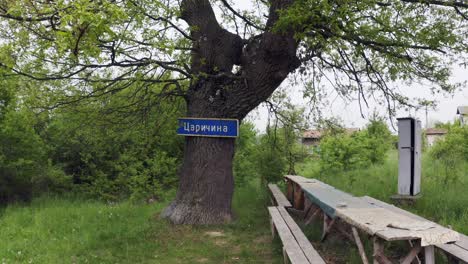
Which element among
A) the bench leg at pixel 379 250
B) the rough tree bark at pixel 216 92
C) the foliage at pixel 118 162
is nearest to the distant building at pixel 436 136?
the foliage at pixel 118 162

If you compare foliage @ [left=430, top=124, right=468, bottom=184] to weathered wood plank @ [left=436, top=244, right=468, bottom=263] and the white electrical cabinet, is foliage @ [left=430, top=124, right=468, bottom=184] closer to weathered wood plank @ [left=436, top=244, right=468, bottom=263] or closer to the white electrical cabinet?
the white electrical cabinet

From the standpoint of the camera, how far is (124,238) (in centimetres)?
650

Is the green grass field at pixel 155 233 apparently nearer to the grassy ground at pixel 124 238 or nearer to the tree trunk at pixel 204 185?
the grassy ground at pixel 124 238

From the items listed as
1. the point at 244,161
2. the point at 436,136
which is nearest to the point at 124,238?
the point at 244,161

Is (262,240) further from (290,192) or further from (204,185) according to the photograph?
(290,192)

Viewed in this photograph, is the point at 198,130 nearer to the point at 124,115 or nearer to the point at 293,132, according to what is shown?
the point at 124,115

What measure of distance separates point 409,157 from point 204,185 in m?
3.83

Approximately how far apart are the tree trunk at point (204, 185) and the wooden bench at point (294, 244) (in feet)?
4.31

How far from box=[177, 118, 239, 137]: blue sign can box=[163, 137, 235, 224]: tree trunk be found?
0.13m

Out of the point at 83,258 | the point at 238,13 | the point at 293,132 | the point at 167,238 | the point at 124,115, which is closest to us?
the point at 83,258

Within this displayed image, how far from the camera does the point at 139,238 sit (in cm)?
647

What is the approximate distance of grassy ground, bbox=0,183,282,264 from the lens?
18.5ft

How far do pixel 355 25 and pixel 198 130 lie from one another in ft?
9.93

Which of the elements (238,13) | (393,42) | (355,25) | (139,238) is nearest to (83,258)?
(139,238)
